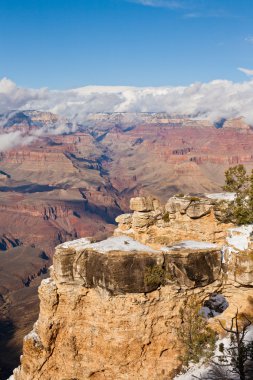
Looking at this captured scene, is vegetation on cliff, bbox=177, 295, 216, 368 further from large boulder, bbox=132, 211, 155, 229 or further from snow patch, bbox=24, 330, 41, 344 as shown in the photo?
snow patch, bbox=24, 330, 41, 344

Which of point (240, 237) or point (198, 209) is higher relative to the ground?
point (198, 209)

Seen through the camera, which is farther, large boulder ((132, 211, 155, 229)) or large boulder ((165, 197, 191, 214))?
large boulder ((132, 211, 155, 229))

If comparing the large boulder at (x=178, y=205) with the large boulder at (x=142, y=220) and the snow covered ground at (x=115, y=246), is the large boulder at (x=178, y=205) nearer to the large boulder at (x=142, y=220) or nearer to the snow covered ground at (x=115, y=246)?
the large boulder at (x=142, y=220)

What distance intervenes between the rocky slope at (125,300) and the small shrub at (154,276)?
0.07 m

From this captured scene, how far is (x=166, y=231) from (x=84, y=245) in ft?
28.2

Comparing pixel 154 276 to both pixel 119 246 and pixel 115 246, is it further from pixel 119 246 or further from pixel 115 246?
pixel 115 246

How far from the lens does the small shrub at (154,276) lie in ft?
82.0

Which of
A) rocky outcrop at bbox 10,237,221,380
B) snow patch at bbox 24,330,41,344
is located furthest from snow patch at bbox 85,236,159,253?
snow patch at bbox 24,330,41,344

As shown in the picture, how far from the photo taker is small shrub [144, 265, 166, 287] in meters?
Answer: 25.0

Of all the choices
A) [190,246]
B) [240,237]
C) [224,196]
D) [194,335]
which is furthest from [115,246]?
[224,196]

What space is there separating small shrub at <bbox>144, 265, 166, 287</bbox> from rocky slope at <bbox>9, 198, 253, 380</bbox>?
2.6 inches

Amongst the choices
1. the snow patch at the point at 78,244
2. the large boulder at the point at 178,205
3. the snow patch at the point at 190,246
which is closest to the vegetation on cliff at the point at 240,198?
the snow patch at the point at 190,246

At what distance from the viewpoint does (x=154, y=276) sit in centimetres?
2508

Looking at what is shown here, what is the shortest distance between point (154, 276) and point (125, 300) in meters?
2.51
